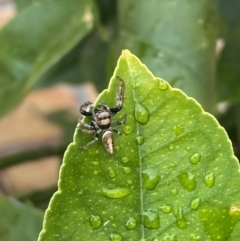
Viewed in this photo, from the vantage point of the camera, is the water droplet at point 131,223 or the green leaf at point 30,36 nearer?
the water droplet at point 131,223

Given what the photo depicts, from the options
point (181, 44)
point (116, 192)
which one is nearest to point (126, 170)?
point (116, 192)

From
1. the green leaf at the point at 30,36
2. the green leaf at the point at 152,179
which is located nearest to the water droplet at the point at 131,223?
the green leaf at the point at 152,179

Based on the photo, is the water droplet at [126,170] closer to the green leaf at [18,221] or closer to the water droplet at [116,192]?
the water droplet at [116,192]

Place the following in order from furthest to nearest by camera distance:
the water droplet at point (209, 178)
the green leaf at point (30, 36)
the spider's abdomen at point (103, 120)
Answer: the green leaf at point (30, 36), the spider's abdomen at point (103, 120), the water droplet at point (209, 178)

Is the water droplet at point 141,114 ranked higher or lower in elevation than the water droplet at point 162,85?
lower

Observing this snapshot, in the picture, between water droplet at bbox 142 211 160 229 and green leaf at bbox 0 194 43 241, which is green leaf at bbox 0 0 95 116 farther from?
water droplet at bbox 142 211 160 229

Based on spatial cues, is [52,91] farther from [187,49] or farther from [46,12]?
[187,49]

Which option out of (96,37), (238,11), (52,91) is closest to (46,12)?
(96,37)

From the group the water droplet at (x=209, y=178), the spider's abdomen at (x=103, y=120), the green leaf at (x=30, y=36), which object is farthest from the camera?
the green leaf at (x=30, y=36)
